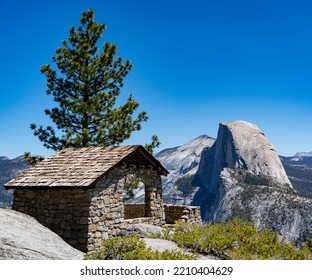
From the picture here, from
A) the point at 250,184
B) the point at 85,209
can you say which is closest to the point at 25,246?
the point at 85,209

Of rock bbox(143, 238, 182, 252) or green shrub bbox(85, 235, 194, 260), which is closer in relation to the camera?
green shrub bbox(85, 235, 194, 260)

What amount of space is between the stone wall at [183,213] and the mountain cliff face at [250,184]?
5715 cm

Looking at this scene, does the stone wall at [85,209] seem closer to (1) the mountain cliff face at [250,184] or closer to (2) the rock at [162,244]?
(2) the rock at [162,244]

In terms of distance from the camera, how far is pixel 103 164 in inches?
600

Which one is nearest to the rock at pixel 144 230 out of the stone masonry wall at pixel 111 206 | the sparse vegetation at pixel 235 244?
the stone masonry wall at pixel 111 206

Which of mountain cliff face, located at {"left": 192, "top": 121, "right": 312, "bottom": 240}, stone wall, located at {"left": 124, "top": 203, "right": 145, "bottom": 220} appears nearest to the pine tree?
stone wall, located at {"left": 124, "top": 203, "right": 145, "bottom": 220}

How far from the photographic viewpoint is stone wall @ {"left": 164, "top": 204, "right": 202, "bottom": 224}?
20172 mm

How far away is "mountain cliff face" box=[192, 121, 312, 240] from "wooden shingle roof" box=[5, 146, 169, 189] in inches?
2458

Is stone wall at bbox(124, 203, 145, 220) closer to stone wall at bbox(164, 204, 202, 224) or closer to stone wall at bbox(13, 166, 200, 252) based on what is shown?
stone wall at bbox(164, 204, 202, 224)

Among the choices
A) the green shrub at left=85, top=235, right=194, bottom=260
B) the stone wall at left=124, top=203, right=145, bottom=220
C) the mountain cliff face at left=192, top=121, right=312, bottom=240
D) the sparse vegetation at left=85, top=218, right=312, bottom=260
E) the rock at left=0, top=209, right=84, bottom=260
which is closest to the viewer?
the rock at left=0, top=209, right=84, bottom=260

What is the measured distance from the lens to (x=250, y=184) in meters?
118

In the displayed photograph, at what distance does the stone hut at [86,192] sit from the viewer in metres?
14.0

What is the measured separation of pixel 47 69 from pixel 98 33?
381 cm
